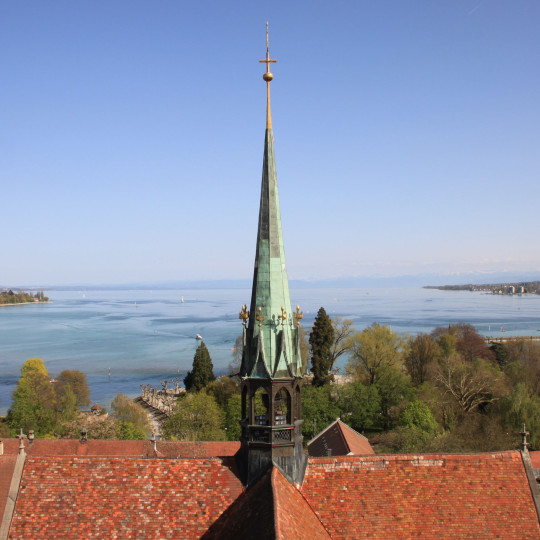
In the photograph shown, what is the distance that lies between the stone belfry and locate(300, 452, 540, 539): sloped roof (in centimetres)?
109

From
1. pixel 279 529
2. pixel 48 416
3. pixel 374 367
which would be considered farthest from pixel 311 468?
pixel 374 367

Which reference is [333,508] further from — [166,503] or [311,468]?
[166,503]

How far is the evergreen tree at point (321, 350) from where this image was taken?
60.9 meters

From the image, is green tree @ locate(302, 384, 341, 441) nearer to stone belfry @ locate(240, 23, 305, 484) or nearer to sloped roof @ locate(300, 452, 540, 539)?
sloped roof @ locate(300, 452, 540, 539)

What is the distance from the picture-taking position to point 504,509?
45.0 ft

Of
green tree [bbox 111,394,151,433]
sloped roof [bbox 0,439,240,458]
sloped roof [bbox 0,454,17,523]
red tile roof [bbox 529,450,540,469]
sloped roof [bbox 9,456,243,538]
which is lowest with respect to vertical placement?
green tree [bbox 111,394,151,433]

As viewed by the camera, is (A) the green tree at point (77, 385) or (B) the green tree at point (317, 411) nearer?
(B) the green tree at point (317, 411)

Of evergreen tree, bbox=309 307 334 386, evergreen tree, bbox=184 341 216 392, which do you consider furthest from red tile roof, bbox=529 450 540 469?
evergreen tree, bbox=184 341 216 392

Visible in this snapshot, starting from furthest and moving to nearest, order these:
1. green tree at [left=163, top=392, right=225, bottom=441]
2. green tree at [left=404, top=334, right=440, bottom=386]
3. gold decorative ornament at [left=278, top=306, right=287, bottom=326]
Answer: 1. green tree at [left=404, top=334, right=440, bottom=386]
2. green tree at [left=163, top=392, right=225, bottom=441]
3. gold decorative ornament at [left=278, top=306, right=287, bottom=326]

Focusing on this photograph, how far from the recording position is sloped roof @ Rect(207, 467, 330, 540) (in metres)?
12.0

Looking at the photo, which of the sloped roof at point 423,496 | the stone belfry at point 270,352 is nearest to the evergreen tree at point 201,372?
the stone belfry at point 270,352

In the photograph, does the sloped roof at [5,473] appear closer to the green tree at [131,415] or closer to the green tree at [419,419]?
the green tree at [131,415]

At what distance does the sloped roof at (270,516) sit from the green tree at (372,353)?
51.6m

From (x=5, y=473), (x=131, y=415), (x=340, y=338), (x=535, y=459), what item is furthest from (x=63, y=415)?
(x=535, y=459)
